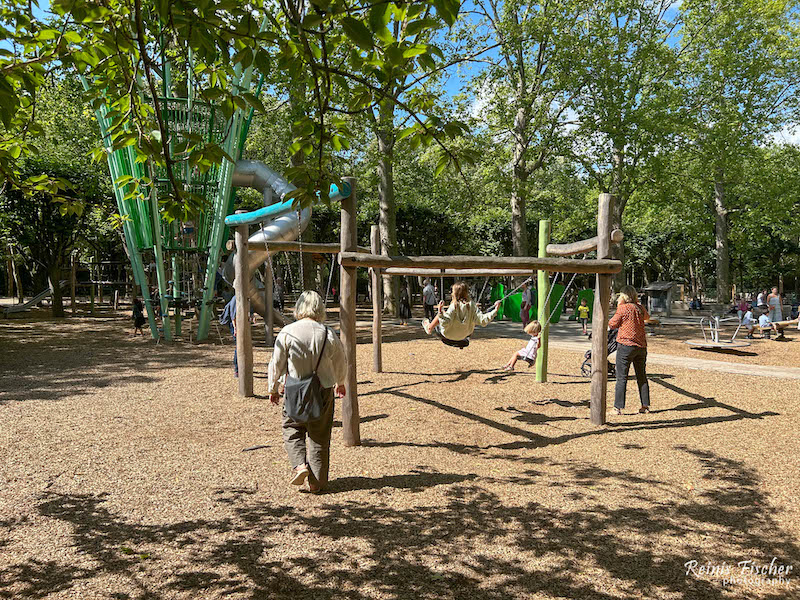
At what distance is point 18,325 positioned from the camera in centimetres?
1905

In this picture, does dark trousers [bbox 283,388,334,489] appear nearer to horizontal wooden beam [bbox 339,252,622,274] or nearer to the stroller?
horizontal wooden beam [bbox 339,252,622,274]

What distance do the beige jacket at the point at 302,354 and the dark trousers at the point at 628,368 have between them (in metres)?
3.92

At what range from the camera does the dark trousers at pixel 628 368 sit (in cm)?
698

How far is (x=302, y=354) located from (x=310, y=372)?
15cm

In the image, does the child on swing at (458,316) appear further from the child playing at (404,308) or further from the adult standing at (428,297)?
the child playing at (404,308)

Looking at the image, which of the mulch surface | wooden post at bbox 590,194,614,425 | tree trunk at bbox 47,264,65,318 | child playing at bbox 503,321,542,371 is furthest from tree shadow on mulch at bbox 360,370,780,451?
tree trunk at bbox 47,264,65,318

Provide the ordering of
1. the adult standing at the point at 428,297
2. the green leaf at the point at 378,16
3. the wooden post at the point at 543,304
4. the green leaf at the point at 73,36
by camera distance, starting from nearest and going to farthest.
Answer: the green leaf at the point at 378,16
the green leaf at the point at 73,36
the wooden post at the point at 543,304
the adult standing at the point at 428,297

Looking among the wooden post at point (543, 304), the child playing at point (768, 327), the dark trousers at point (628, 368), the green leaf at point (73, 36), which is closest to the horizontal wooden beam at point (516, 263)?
the dark trousers at point (628, 368)

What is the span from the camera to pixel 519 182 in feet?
63.4

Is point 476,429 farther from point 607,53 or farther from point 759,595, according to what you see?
point 607,53

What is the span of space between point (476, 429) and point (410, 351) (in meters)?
6.40

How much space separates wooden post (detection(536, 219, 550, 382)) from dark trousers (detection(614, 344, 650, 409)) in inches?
72.6

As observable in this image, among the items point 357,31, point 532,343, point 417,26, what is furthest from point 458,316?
point 357,31

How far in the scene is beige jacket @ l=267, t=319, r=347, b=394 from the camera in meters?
4.47
